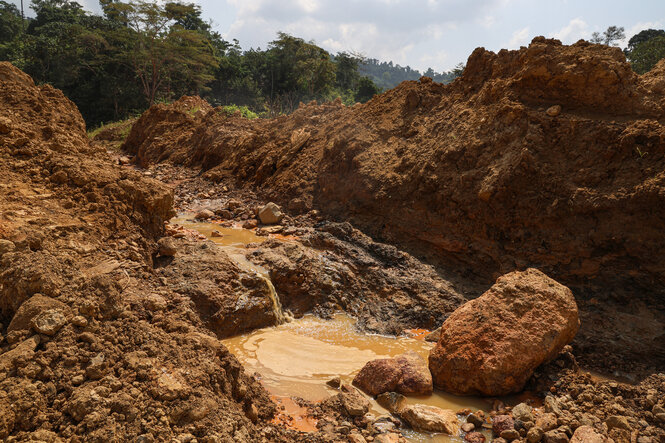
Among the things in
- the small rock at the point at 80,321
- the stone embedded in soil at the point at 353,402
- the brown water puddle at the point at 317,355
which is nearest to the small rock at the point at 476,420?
the brown water puddle at the point at 317,355

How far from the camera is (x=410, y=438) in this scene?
326 cm

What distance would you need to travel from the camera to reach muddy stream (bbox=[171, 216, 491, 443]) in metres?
3.72

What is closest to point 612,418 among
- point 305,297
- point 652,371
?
point 652,371

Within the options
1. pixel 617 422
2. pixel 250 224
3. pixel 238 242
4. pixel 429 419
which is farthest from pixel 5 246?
pixel 250 224

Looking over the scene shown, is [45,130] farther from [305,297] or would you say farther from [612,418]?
[612,418]

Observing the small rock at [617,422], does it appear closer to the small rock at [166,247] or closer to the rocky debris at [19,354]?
the rocky debris at [19,354]

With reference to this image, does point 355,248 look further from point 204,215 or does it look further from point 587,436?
point 587,436

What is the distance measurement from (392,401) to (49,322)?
8.82ft

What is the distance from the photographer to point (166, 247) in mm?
4980

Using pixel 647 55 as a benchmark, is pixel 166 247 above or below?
below

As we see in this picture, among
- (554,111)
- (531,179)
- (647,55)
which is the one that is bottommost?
(531,179)

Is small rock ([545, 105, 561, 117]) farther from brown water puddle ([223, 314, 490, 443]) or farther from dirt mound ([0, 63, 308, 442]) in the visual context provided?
dirt mound ([0, 63, 308, 442])

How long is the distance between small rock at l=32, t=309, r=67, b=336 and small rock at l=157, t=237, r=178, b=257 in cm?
251

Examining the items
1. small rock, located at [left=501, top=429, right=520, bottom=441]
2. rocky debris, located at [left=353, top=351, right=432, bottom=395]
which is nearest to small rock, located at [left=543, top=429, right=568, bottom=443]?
small rock, located at [left=501, top=429, right=520, bottom=441]
